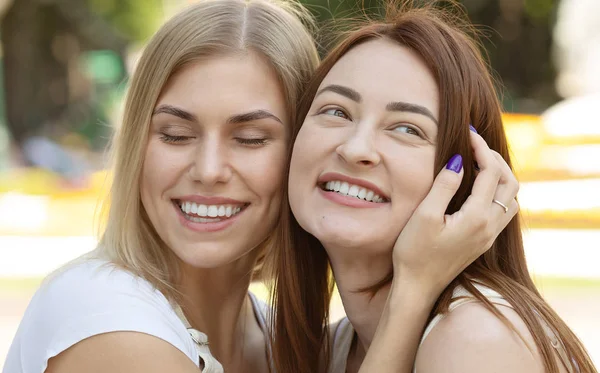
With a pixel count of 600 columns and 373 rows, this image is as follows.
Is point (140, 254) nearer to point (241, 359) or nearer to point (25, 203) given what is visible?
point (241, 359)

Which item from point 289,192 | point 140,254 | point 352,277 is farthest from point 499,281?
point 140,254

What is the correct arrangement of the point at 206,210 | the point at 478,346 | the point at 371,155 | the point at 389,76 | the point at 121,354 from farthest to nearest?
the point at 206,210 → the point at 389,76 → the point at 371,155 → the point at 121,354 → the point at 478,346

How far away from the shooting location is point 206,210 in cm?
288

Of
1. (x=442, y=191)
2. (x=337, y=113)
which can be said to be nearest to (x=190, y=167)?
(x=337, y=113)

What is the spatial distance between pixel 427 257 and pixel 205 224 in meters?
0.84

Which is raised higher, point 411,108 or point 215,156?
point 411,108

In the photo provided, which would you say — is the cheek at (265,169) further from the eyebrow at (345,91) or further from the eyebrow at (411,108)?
the eyebrow at (411,108)

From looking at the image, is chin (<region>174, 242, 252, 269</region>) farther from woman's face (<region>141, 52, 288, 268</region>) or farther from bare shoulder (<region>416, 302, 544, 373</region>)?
bare shoulder (<region>416, 302, 544, 373</region>)

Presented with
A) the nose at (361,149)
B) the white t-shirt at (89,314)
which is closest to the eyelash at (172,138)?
the white t-shirt at (89,314)

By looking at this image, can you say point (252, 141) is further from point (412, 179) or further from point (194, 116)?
point (412, 179)

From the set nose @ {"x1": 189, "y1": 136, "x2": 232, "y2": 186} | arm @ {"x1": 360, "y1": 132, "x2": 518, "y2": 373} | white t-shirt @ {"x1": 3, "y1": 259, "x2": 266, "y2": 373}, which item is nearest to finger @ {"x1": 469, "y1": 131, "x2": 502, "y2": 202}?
arm @ {"x1": 360, "y1": 132, "x2": 518, "y2": 373}

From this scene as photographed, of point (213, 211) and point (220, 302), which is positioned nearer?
point (213, 211)

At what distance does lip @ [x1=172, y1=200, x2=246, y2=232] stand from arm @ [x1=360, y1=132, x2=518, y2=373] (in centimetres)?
66

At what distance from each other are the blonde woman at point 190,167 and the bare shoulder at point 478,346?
808mm
